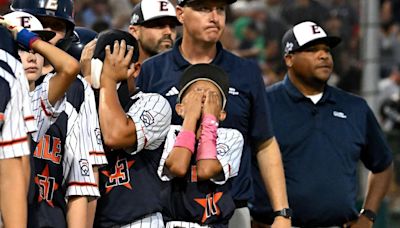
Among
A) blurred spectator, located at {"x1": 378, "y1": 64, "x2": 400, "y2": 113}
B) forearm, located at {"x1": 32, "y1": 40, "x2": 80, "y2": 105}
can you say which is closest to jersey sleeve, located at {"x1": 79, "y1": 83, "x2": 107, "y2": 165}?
forearm, located at {"x1": 32, "y1": 40, "x2": 80, "y2": 105}

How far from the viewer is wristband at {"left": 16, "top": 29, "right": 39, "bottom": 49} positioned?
523cm

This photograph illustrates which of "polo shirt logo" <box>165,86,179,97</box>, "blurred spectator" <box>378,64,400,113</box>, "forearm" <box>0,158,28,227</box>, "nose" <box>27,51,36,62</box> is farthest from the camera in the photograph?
"blurred spectator" <box>378,64,400,113</box>

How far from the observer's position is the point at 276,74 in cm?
1498

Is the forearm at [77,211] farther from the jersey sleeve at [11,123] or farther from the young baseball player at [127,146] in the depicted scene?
the jersey sleeve at [11,123]

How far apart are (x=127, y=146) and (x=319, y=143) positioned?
A: 238 centimetres

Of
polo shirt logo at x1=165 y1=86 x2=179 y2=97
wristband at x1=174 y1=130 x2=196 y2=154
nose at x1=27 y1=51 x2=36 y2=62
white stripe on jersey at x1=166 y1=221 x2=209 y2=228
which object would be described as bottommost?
white stripe on jersey at x1=166 y1=221 x2=209 y2=228

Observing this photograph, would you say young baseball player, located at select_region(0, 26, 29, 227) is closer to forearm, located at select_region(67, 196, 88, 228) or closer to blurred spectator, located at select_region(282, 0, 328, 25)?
forearm, located at select_region(67, 196, 88, 228)

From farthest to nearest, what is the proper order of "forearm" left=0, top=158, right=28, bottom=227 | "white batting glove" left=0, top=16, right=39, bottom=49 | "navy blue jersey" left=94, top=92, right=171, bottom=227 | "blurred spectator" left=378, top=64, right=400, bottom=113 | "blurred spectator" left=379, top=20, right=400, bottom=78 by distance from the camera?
"blurred spectator" left=378, top=64, right=400, bottom=113, "blurred spectator" left=379, top=20, right=400, bottom=78, "navy blue jersey" left=94, top=92, right=171, bottom=227, "white batting glove" left=0, top=16, right=39, bottom=49, "forearm" left=0, top=158, right=28, bottom=227

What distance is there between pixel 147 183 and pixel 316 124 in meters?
2.28

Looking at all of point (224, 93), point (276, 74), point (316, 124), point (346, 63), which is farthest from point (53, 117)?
point (276, 74)

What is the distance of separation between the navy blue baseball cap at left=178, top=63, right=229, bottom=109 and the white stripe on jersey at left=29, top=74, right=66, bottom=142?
84cm

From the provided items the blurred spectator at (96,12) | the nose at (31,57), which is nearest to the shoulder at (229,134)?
the nose at (31,57)

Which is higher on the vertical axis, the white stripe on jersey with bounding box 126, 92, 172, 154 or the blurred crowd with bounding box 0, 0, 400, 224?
the white stripe on jersey with bounding box 126, 92, 172, 154

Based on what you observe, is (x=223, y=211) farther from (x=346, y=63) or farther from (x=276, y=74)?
(x=276, y=74)
